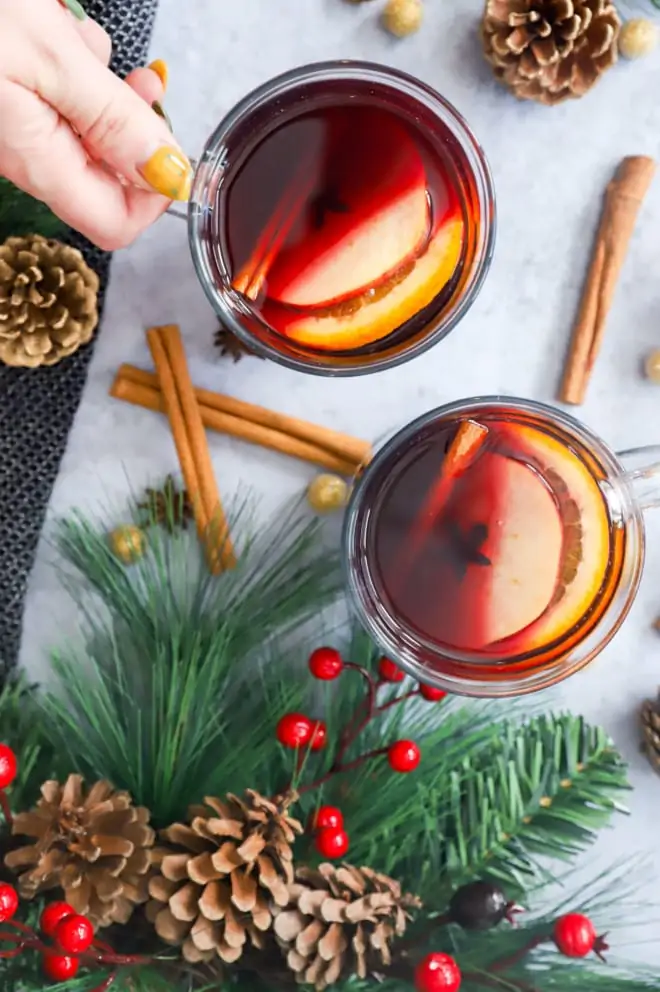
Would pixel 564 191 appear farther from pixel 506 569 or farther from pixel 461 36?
pixel 506 569

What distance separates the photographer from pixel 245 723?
792mm

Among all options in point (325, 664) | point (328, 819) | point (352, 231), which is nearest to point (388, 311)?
point (352, 231)

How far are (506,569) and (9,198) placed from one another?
477 millimetres

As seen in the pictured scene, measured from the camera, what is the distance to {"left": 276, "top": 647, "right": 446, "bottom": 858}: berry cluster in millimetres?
712

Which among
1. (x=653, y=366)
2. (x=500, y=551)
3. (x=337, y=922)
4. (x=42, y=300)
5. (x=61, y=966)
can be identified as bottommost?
(x=61, y=966)

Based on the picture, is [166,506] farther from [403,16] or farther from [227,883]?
[403,16]

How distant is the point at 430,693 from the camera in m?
0.77

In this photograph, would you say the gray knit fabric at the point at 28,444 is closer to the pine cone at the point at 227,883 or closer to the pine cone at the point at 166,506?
the pine cone at the point at 166,506

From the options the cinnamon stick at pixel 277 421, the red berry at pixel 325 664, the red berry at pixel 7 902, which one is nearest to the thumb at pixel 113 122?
the cinnamon stick at pixel 277 421

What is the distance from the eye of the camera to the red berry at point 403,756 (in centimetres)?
73

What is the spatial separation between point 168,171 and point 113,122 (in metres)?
0.05

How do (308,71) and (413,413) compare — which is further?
(413,413)

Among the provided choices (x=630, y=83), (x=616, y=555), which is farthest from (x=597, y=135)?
(x=616, y=555)

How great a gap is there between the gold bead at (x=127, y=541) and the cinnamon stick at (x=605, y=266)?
374mm
